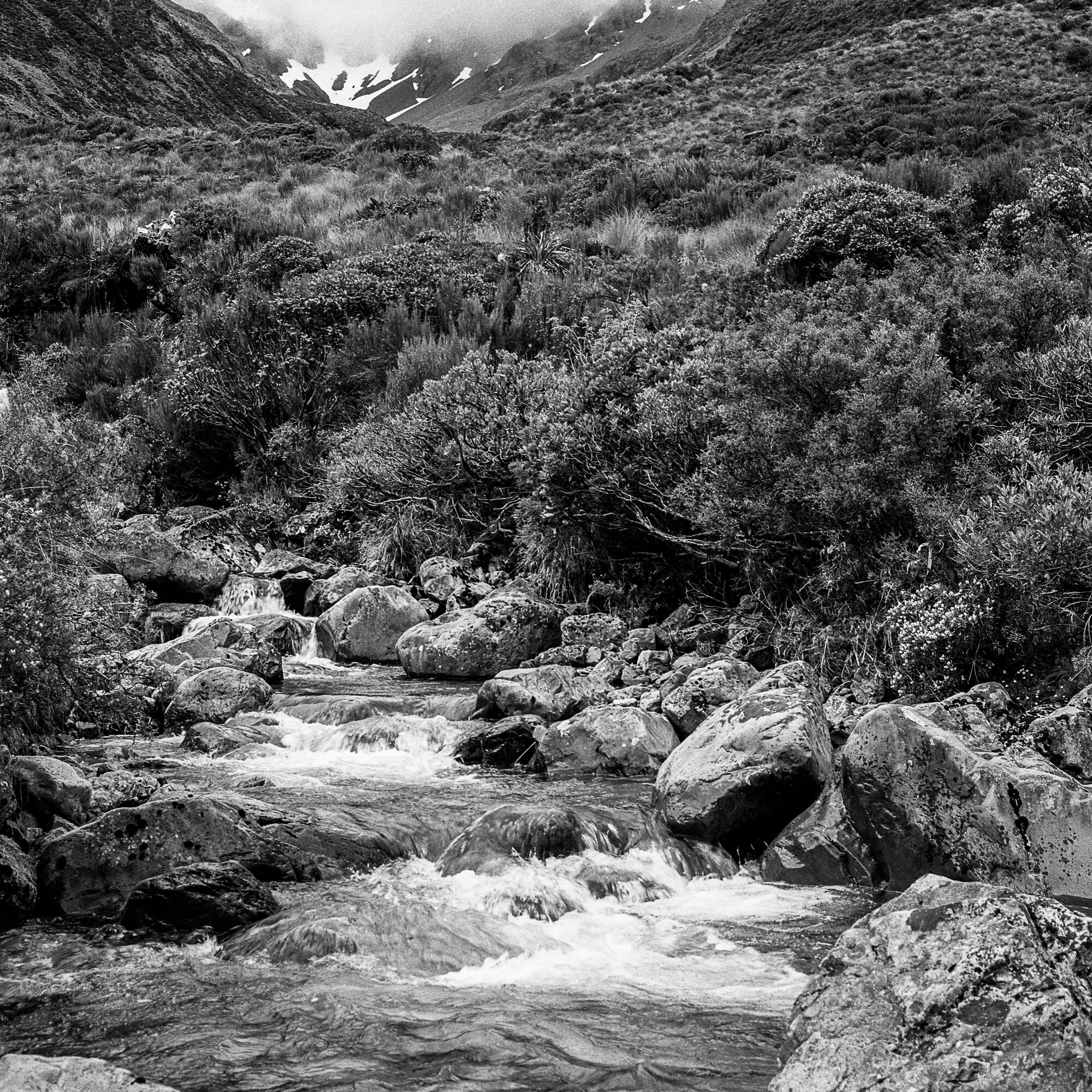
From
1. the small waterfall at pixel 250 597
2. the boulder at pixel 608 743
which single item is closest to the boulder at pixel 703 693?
the boulder at pixel 608 743

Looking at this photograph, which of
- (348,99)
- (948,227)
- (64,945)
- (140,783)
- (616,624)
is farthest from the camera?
(348,99)

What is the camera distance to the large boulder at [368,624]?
10.2 meters

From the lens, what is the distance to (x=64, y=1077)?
2.75 metres

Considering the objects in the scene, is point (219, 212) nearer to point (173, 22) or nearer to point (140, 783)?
point (140, 783)

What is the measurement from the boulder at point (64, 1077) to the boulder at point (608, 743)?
408cm

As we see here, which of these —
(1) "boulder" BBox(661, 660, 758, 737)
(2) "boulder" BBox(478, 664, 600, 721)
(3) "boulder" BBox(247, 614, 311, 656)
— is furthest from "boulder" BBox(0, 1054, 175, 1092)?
(3) "boulder" BBox(247, 614, 311, 656)

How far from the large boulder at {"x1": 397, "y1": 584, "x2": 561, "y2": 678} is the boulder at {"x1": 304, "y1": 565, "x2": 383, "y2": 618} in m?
1.87

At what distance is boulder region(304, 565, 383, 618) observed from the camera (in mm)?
11375

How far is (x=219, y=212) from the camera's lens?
21953mm

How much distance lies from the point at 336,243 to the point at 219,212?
3.66 meters

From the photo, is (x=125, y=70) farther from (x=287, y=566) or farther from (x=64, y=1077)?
(x=64, y=1077)

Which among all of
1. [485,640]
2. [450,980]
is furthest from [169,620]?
[450,980]

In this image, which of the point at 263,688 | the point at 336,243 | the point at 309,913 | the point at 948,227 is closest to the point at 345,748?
the point at 263,688

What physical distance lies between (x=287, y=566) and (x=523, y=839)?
7.72 metres
